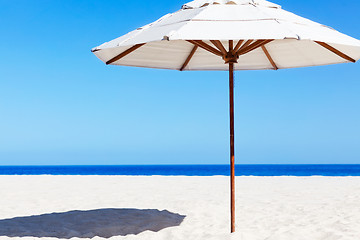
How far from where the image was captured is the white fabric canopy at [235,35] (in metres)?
3.43

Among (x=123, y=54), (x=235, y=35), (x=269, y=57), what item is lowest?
(x=235, y=35)

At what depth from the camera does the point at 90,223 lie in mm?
5148

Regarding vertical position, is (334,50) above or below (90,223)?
above

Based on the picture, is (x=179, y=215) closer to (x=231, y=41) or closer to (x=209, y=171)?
(x=231, y=41)

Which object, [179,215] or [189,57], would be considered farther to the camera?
[189,57]

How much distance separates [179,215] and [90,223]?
1256 mm

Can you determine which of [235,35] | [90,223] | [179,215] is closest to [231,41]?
[235,35]

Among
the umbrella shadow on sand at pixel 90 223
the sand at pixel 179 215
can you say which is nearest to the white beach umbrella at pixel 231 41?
the sand at pixel 179 215

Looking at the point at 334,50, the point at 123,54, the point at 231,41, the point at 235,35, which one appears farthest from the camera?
the point at 123,54

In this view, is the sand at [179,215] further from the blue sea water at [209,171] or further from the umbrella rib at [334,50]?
the blue sea water at [209,171]

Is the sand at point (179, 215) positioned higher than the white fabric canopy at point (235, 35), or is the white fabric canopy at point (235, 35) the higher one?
the white fabric canopy at point (235, 35)

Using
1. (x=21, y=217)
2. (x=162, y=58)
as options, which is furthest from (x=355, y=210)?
(x=21, y=217)

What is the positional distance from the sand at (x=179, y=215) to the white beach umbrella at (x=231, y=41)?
726 millimetres

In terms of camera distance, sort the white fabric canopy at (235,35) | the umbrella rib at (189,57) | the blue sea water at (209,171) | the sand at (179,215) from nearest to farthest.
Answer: the white fabric canopy at (235,35)
the sand at (179,215)
the umbrella rib at (189,57)
the blue sea water at (209,171)
